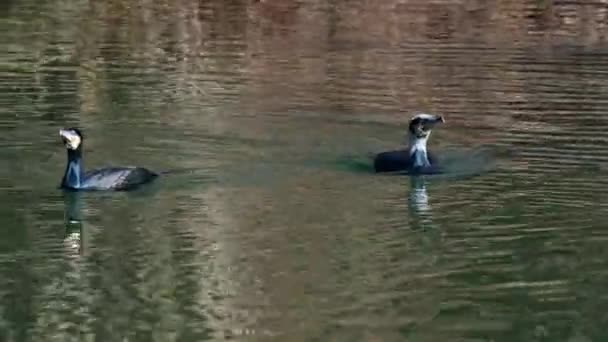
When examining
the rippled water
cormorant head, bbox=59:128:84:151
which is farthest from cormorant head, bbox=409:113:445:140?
cormorant head, bbox=59:128:84:151

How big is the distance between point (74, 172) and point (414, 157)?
4029 millimetres

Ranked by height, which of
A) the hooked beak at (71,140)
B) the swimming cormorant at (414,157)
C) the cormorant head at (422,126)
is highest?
the hooked beak at (71,140)

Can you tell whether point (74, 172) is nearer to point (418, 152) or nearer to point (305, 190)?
point (305, 190)

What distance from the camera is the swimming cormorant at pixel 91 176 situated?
17.7 meters

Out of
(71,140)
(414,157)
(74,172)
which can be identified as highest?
(71,140)

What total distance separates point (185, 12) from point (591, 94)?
13.6 m

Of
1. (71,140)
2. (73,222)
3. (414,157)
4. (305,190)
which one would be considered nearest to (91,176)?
(71,140)

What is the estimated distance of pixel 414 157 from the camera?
19.0m

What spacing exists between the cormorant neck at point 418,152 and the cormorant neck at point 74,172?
12.8ft

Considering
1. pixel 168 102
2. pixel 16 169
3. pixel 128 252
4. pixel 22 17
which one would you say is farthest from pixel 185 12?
pixel 128 252

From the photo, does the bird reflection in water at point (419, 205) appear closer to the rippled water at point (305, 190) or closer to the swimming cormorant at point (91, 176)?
the rippled water at point (305, 190)

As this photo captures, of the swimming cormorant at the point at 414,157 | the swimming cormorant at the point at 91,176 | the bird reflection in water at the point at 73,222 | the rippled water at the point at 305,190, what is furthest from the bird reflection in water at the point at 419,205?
the bird reflection in water at the point at 73,222

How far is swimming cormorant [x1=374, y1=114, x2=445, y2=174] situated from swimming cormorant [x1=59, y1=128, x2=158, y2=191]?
300 centimetres

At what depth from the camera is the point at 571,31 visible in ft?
106
